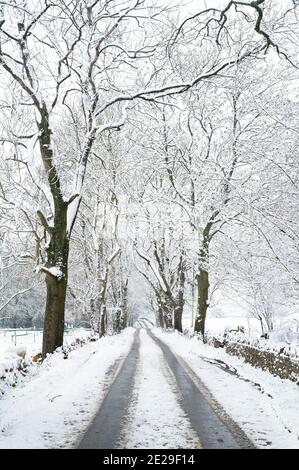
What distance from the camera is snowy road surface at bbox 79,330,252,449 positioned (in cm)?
644

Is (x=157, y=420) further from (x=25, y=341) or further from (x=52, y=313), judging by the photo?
(x=25, y=341)

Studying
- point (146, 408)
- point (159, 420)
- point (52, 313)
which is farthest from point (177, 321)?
point (159, 420)

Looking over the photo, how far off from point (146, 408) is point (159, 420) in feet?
3.53

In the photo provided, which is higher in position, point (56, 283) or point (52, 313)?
point (56, 283)

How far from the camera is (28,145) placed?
1469 cm

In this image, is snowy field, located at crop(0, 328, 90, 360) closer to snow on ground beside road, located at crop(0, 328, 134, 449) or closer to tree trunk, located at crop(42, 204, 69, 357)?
tree trunk, located at crop(42, 204, 69, 357)

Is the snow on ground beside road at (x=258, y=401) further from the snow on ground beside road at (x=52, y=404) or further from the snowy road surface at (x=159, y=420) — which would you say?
the snow on ground beside road at (x=52, y=404)

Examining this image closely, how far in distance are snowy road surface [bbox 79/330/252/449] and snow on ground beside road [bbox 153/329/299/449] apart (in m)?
0.36

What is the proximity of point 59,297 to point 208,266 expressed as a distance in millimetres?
11628

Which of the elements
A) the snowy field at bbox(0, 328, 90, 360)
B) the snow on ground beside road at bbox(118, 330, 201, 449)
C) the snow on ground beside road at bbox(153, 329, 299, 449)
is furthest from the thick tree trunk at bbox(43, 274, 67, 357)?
the snow on ground beside road at bbox(153, 329, 299, 449)

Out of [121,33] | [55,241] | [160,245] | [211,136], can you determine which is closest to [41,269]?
[55,241]

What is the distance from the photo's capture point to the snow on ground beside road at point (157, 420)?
251 inches

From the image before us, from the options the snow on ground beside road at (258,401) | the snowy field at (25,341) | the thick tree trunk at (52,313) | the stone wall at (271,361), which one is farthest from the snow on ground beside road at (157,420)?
the snowy field at (25,341)

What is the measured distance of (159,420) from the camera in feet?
25.2
